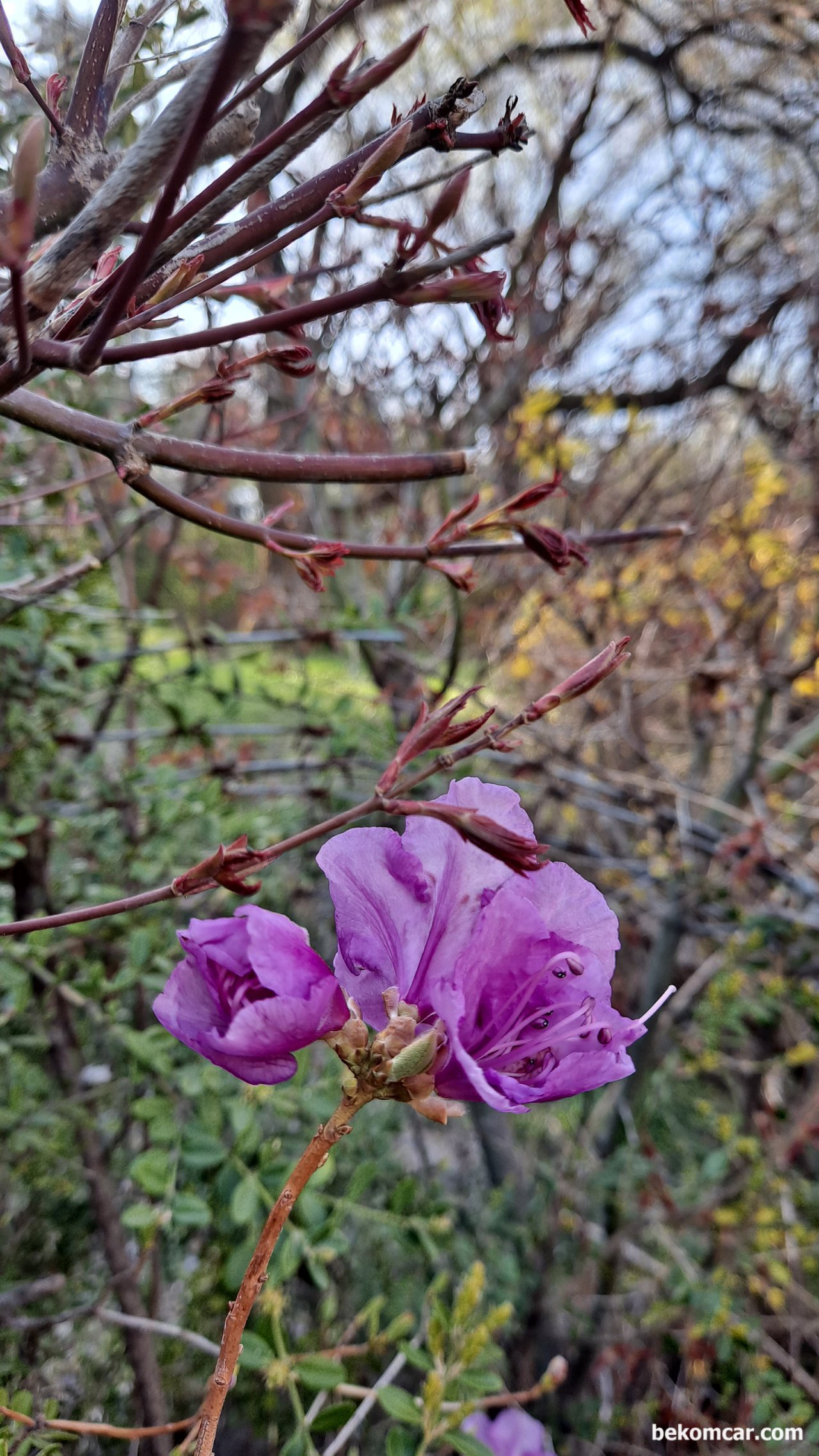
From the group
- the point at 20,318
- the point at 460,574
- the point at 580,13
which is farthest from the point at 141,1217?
the point at 580,13

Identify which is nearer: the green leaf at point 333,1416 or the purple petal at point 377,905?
the purple petal at point 377,905

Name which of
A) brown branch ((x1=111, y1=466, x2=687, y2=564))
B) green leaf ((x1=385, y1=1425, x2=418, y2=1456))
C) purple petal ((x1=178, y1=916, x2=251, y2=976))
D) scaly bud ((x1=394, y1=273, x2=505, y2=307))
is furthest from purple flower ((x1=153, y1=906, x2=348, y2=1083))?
green leaf ((x1=385, y1=1425, x2=418, y2=1456))

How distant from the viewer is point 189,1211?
0.97m

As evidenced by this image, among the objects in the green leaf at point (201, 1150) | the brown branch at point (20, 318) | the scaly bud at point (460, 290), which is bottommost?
the green leaf at point (201, 1150)

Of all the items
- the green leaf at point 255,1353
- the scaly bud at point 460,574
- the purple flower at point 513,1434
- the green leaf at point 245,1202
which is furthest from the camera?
the purple flower at point 513,1434

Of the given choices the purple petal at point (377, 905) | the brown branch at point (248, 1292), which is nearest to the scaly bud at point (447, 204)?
the purple petal at point (377, 905)

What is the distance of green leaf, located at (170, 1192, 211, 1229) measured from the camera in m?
0.96

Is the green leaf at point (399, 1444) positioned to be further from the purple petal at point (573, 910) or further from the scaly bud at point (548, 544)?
the scaly bud at point (548, 544)

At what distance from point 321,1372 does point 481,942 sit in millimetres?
573

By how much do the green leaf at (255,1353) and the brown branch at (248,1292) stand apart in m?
0.37

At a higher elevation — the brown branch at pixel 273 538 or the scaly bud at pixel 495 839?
the brown branch at pixel 273 538

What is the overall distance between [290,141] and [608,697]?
8.72 feet

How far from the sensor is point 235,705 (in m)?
1.75

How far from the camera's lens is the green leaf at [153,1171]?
3.14 ft
